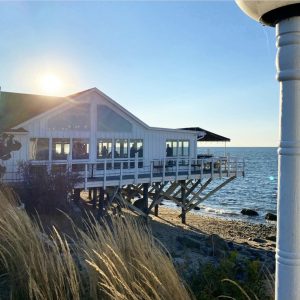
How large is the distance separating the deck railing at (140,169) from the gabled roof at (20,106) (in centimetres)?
225

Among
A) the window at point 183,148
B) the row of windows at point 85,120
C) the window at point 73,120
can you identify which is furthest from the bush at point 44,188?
the window at point 183,148

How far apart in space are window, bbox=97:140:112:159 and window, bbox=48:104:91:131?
3.64 feet

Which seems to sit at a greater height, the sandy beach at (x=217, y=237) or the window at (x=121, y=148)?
the window at (x=121, y=148)

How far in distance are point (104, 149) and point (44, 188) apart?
5757 mm

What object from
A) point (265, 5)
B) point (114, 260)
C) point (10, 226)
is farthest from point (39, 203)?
point (265, 5)

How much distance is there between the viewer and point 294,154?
5.65ft

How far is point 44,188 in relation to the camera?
13562mm

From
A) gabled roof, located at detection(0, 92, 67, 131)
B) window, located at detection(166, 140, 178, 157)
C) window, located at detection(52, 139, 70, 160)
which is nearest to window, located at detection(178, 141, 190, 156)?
window, located at detection(166, 140, 178, 157)

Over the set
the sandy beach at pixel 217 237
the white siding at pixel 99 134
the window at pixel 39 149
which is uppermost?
the white siding at pixel 99 134

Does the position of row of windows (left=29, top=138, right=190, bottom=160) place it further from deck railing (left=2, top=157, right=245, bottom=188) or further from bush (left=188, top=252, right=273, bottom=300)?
bush (left=188, top=252, right=273, bottom=300)

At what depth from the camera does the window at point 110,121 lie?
1873cm

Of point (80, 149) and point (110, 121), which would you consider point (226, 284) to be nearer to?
point (80, 149)

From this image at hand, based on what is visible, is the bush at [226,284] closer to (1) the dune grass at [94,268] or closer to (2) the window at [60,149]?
(1) the dune grass at [94,268]

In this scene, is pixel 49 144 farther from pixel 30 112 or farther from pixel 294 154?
pixel 294 154
